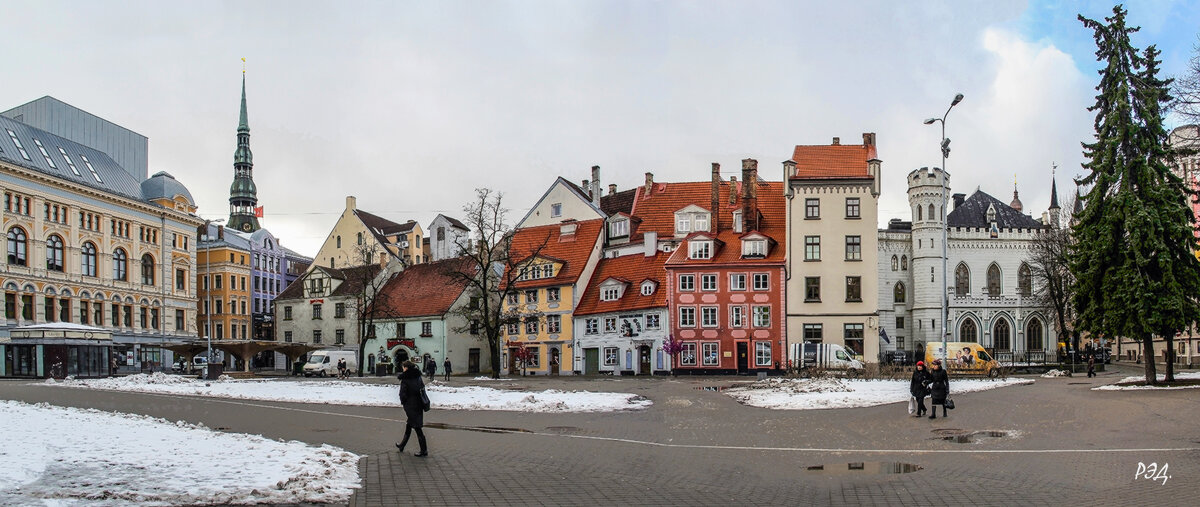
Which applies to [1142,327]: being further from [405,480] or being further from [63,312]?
[63,312]

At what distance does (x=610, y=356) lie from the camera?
65938 millimetres

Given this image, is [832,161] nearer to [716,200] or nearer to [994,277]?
[716,200]

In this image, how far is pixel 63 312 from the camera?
76125mm

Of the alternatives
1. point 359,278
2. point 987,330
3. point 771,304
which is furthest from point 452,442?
point 987,330

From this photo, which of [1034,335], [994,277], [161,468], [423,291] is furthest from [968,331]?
[161,468]

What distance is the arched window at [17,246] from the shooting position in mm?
70875

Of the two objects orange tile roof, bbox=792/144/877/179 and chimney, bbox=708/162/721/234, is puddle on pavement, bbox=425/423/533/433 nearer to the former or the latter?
orange tile roof, bbox=792/144/877/179

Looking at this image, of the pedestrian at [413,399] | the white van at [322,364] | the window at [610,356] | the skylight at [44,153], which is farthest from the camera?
the skylight at [44,153]

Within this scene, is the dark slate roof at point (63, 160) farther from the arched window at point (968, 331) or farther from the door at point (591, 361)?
the arched window at point (968, 331)

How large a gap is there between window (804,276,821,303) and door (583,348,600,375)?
14773 mm

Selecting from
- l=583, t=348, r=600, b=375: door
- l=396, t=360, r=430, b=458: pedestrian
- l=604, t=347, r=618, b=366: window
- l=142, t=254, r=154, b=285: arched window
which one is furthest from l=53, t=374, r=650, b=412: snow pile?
l=142, t=254, r=154, b=285: arched window

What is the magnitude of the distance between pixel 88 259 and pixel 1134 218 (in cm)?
7524

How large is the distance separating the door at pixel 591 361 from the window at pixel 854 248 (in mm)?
17980

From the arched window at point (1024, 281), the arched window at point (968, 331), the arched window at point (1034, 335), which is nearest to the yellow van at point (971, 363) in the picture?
the arched window at point (968, 331)
